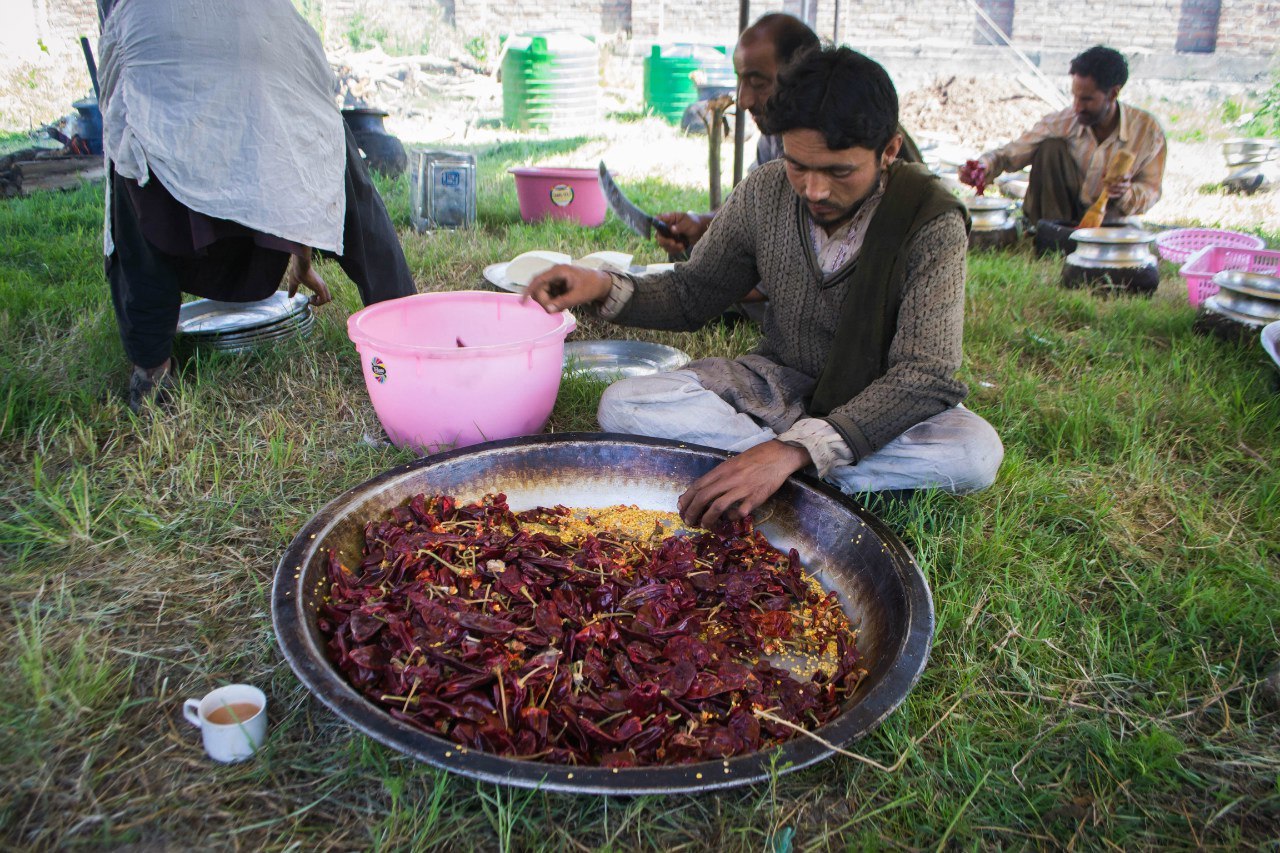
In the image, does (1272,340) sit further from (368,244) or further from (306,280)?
(306,280)

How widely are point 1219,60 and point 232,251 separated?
14.6 m

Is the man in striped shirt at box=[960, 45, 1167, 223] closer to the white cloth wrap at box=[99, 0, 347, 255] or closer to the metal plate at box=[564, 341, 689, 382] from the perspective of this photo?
the metal plate at box=[564, 341, 689, 382]

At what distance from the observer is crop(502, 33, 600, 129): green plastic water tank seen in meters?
10.9

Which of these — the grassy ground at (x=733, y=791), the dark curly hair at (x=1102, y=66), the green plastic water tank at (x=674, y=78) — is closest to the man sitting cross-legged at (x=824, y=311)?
the grassy ground at (x=733, y=791)

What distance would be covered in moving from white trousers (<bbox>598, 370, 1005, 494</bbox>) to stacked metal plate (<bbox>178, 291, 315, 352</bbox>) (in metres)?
1.48

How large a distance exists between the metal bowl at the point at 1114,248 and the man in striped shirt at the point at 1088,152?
0.83m

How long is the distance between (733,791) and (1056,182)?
5455 mm

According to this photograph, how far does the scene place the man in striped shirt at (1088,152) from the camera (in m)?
5.35

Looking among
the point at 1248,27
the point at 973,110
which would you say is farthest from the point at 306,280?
the point at 1248,27

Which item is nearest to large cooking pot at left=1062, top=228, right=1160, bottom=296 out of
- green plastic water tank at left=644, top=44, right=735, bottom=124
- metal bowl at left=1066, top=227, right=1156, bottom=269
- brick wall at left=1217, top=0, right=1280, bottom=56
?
metal bowl at left=1066, top=227, right=1156, bottom=269

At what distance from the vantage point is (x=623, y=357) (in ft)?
11.8

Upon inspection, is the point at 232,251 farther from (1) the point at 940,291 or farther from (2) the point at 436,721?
(1) the point at 940,291

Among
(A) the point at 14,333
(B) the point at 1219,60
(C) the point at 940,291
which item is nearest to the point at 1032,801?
(C) the point at 940,291

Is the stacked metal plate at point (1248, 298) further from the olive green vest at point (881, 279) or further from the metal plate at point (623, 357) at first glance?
the metal plate at point (623, 357)
